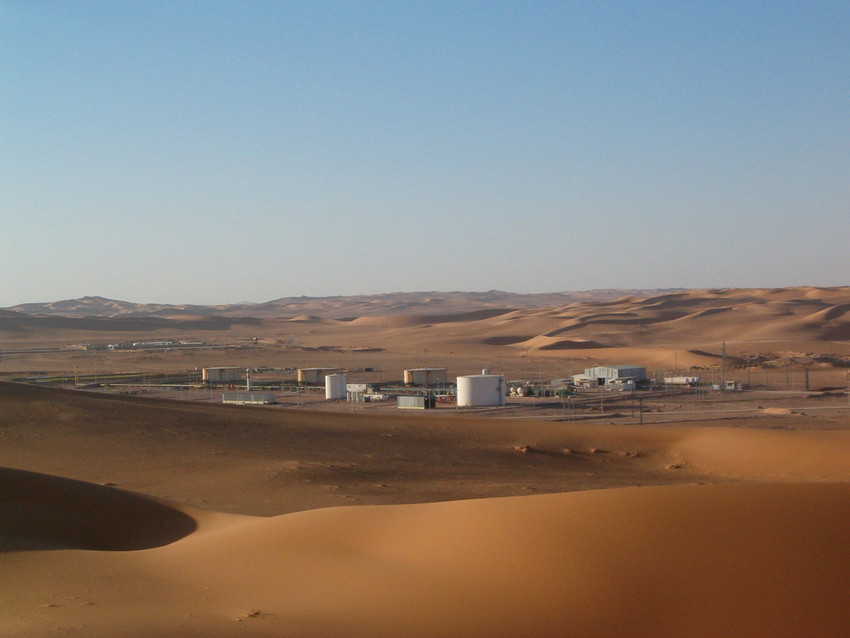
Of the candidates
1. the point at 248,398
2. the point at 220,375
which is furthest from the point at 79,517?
the point at 220,375

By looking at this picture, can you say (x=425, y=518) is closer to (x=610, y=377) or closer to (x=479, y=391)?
(x=479, y=391)

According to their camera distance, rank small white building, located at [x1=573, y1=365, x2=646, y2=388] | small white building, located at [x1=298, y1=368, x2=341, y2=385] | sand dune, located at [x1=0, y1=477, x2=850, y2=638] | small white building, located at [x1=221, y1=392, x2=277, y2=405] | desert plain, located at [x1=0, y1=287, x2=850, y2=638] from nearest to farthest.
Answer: sand dune, located at [x1=0, y1=477, x2=850, y2=638]
desert plain, located at [x1=0, y1=287, x2=850, y2=638]
small white building, located at [x1=221, y1=392, x2=277, y2=405]
small white building, located at [x1=573, y1=365, x2=646, y2=388]
small white building, located at [x1=298, y1=368, x2=341, y2=385]

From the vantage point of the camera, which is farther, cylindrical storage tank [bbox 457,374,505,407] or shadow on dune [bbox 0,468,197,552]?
cylindrical storage tank [bbox 457,374,505,407]

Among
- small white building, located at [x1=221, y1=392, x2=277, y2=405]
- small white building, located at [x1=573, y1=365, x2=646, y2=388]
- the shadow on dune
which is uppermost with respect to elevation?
small white building, located at [x1=573, y1=365, x2=646, y2=388]

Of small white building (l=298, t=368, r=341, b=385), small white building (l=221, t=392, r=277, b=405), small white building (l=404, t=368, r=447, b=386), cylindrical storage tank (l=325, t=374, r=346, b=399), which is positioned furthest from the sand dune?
small white building (l=298, t=368, r=341, b=385)

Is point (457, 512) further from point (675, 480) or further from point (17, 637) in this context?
point (675, 480)

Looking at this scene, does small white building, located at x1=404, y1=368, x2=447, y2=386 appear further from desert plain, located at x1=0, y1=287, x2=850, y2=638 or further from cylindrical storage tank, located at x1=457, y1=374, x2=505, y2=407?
cylindrical storage tank, located at x1=457, y1=374, x2=505, y2=407
